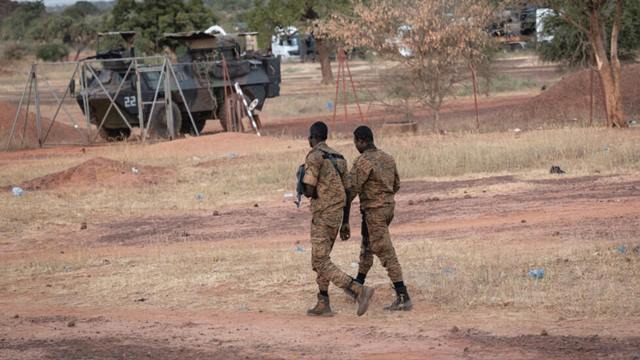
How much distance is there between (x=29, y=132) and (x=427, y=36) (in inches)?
449

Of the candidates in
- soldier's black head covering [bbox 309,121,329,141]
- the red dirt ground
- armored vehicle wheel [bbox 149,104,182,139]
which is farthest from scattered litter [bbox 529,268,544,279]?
armored vehicle wheel [bbox 149,104,182,139]

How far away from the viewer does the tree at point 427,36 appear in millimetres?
24717

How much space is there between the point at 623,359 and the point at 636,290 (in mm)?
2285

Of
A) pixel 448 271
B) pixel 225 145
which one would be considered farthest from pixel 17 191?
pixel 448 271

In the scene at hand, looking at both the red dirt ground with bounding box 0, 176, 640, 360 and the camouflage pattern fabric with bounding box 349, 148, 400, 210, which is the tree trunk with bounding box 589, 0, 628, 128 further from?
the camouflage pattern fabric with bounding box 349, 148, 400, 210

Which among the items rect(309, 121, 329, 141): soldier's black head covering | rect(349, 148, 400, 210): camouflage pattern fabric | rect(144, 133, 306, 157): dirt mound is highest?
rect(309, 121, 329, 141): soldier's black head covering

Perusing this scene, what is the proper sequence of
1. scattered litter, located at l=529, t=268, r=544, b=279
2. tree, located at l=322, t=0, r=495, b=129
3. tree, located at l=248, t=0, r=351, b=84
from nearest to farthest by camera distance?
scattered litter, located at l=529, t=268, r=544, b=279 < tree, located at l=322, t=0, r=495, b=129 < tree, located at l=248, t=0, r=351, b=84

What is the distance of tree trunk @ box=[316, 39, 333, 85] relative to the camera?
44312 mm

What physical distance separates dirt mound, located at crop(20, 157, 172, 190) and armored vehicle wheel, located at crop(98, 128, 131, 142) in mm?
8629

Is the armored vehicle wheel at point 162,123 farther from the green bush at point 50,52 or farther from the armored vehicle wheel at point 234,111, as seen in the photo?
the green bush at point 50,52

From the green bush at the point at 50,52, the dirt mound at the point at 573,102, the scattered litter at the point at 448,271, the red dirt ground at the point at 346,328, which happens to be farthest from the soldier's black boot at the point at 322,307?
the green bush at the point at 50,52

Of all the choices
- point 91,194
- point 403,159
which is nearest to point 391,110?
point 403,159

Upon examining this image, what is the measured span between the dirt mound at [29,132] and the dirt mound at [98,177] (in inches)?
341

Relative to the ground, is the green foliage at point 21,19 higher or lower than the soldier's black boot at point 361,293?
higher
